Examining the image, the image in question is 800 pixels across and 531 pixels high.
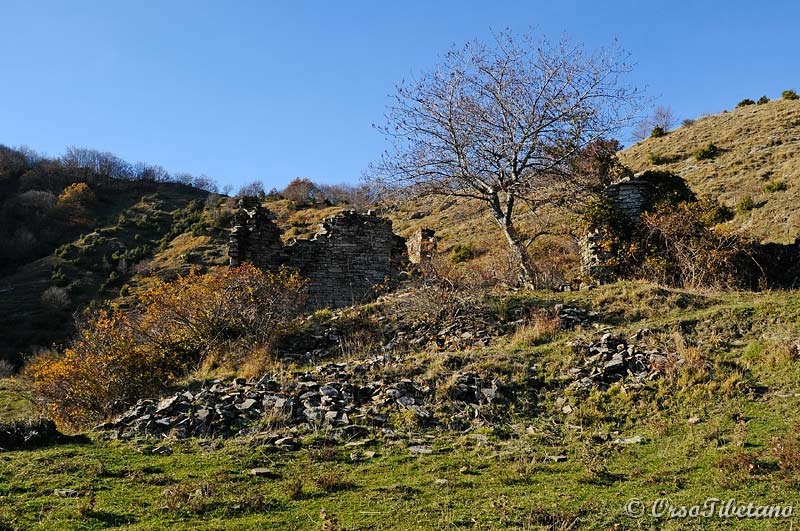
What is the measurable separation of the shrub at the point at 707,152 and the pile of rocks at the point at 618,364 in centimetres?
2674

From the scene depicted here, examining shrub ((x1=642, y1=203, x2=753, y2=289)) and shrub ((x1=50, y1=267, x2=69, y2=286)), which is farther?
shrub ((x1=50, y1=267, x2=69, y2=286))

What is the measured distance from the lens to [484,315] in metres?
11.5

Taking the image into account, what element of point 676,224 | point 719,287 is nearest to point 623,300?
point 719,287

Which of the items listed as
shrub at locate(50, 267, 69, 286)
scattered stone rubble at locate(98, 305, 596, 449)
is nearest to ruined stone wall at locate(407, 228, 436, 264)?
scattered stone rubble at locate(98, 305, 596, 449)

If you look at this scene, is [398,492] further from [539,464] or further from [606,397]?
[606,397]

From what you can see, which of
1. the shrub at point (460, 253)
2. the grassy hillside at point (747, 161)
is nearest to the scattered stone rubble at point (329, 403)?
the grassy hillside at point (747, 161)

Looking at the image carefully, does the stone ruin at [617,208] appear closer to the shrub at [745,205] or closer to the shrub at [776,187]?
the shrub at [745,205]

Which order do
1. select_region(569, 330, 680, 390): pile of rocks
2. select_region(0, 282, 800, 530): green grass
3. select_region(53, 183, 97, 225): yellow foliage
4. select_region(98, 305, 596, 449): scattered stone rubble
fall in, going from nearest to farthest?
select_region(0, 282, 800, 530): green grass < select_region(98, 305, 596, 449): scattered stone rubble < select_region(569, 330, 680, 390): pile of rocks < select_region(53, 183, 97, 225): yellow foliage

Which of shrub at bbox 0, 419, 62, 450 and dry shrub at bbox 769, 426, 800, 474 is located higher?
shrub at bbox 0, 419, 62, 450

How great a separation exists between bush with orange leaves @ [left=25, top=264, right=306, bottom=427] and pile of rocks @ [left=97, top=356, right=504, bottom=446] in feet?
7.16

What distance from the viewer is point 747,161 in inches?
1121

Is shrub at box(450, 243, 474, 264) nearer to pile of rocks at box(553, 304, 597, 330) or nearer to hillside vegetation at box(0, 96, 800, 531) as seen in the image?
hillside vegetation at box(0, 96, 800, 531)

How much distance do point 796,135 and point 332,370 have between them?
30.3 meters

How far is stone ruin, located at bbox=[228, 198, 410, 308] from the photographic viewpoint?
1842 cm
